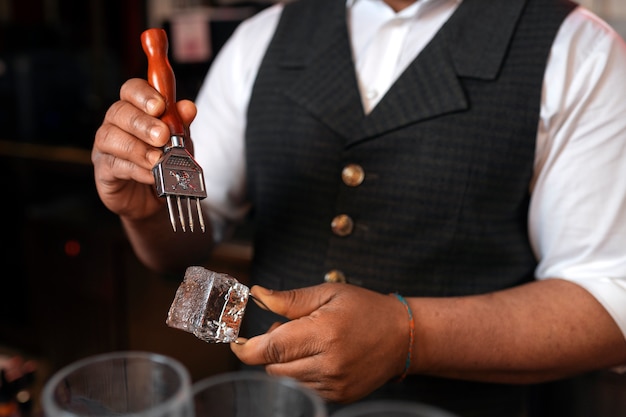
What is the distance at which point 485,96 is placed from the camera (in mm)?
1053

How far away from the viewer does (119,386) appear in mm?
590

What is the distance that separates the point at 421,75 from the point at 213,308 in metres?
0.50

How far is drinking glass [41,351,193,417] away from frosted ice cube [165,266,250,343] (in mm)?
185

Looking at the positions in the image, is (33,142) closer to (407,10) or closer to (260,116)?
(260,116)

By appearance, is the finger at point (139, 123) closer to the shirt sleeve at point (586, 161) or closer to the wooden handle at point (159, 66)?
the wooden handle at point (159, 66)

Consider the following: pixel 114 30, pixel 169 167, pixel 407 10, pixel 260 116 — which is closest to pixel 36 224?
pixel 114 30

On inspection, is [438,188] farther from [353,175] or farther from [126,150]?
[126,150]

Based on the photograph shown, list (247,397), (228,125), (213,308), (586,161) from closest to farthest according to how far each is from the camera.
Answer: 1. (247,397)
2. (213,308)
3. (586,161)
4. (228,125)

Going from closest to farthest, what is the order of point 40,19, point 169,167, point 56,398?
point 56,398, point 169,167, point 40,19

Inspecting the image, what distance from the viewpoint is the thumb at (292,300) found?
79cm

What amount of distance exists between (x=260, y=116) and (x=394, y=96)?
23 cm

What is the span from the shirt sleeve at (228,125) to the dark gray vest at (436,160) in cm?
14

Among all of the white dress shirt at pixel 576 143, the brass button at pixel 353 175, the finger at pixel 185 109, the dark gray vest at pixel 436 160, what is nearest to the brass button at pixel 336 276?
the dark gray vest at pixel 436 160

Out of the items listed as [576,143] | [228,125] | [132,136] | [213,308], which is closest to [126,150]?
[132,136]
